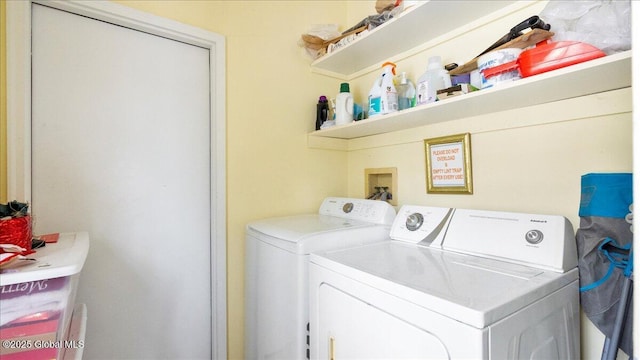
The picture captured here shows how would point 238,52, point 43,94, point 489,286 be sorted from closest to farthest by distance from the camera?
point 489,286 < point 43,94 < point 238,52

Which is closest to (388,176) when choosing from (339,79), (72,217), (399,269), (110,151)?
(339,79)

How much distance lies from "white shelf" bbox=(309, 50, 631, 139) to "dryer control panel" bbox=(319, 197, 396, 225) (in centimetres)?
44

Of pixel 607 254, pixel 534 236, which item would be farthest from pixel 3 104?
pixel 607 254

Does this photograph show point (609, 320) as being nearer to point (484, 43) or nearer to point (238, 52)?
point (484, 43)

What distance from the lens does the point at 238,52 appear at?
1.69 m

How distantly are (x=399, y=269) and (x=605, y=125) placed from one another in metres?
0.91

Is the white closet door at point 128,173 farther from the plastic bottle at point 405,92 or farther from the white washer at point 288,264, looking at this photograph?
the plastic bottle at point 405,92

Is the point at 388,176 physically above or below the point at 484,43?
below

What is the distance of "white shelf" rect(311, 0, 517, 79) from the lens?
1296 millimetres

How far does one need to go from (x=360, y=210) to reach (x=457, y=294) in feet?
2.97

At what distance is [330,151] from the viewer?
206 cm

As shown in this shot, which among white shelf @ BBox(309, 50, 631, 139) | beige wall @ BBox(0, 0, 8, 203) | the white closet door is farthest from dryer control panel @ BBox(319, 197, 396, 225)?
beige wall @ BBox(0, 0, 8, 203)

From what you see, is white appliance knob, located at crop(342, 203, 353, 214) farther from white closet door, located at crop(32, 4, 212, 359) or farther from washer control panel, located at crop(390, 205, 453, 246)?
white closet door, located at crop(32, 4, 212, 359)

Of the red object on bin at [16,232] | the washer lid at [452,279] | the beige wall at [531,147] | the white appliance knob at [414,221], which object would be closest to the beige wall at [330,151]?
the beige wall at [531,147]
